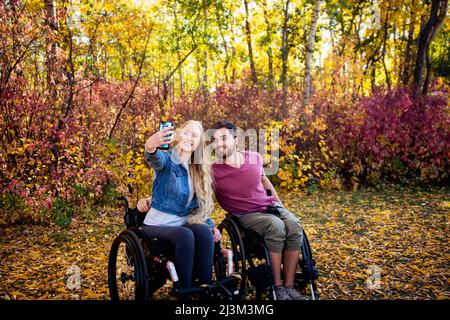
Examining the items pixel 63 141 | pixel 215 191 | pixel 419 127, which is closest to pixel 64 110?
pixel 63 141

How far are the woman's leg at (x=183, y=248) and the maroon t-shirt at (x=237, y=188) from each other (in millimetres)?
604

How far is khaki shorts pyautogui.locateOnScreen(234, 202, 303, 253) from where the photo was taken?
8.33 feet

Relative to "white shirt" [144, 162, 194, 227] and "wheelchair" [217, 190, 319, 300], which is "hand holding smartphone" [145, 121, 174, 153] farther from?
"wheelchair" [217, 190, 319, 300]

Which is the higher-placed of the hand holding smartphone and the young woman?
the hand holding smartphone

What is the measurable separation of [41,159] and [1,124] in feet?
1.85

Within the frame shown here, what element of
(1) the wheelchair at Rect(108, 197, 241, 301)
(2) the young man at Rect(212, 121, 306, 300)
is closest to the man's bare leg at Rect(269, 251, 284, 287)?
(2) the young man at Rect(212, 121, 306, 300)

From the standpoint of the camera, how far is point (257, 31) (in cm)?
1377

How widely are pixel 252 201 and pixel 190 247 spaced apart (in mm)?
732

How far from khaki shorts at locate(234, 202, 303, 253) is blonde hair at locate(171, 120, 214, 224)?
1.10 ft

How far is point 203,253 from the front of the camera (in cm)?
232

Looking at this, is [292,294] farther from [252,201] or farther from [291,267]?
[252,201]

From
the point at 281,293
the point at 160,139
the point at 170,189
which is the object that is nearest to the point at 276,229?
the point at 281,293

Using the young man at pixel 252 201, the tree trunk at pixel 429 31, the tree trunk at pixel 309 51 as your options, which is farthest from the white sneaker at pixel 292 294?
the tree trunk at pixel 429 31

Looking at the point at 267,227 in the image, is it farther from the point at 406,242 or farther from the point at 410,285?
the point at 406,242
